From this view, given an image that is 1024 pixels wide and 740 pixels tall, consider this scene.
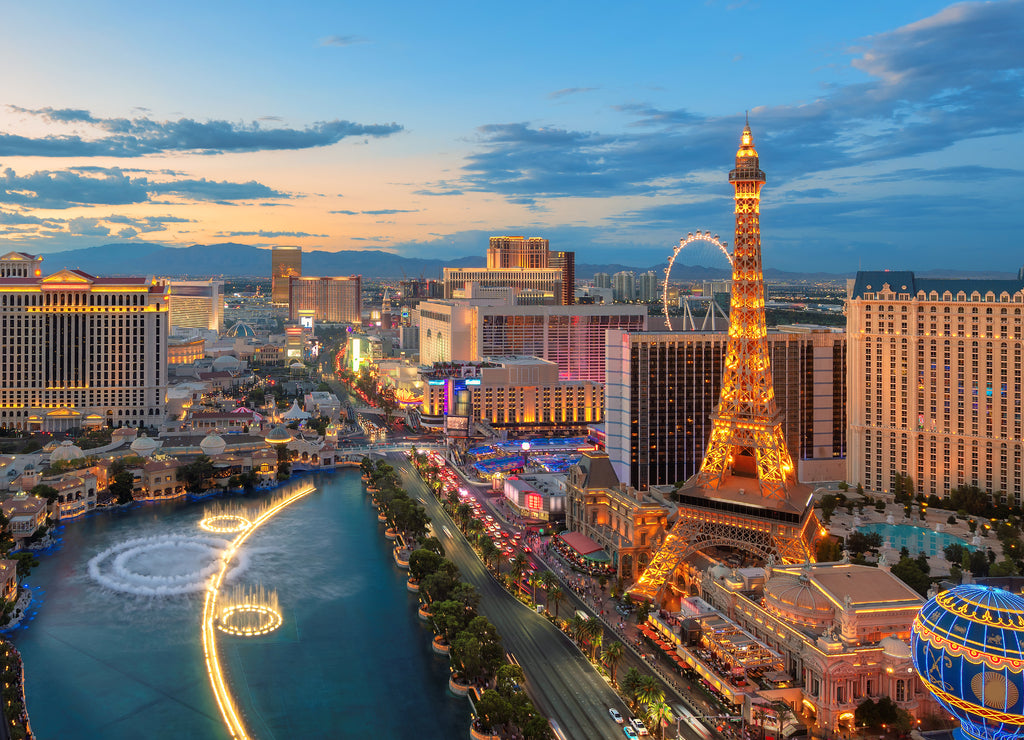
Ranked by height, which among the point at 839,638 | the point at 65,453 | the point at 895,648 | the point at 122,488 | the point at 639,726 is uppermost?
the point at 65,453

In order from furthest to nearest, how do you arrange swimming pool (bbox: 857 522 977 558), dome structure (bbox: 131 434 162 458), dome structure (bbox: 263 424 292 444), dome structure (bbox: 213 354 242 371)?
dome structure (bbox: 213 354 242 371) → dome structure (bbox: 263 424 292 444) → dome structure (bbox: 131 434 162 458) → swimming pool (bbox: 857 522 977 558)

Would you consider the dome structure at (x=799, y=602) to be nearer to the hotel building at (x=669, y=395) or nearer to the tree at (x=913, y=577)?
the tree at (x=913, y=577)

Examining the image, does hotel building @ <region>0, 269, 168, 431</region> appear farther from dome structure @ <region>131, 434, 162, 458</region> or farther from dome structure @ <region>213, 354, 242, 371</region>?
dome structure @ <region>213, 354, 242, 371</region>

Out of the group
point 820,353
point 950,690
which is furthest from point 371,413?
point 950,690

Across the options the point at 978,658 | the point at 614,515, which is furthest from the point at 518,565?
the point at 978,658

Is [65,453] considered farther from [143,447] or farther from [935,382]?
[935,382]

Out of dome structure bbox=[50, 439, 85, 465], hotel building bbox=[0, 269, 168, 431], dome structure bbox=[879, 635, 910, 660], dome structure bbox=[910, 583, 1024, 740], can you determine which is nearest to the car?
dome structure bbox=[879, 635, 910, 660]

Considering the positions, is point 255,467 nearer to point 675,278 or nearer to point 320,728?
point 675,278
